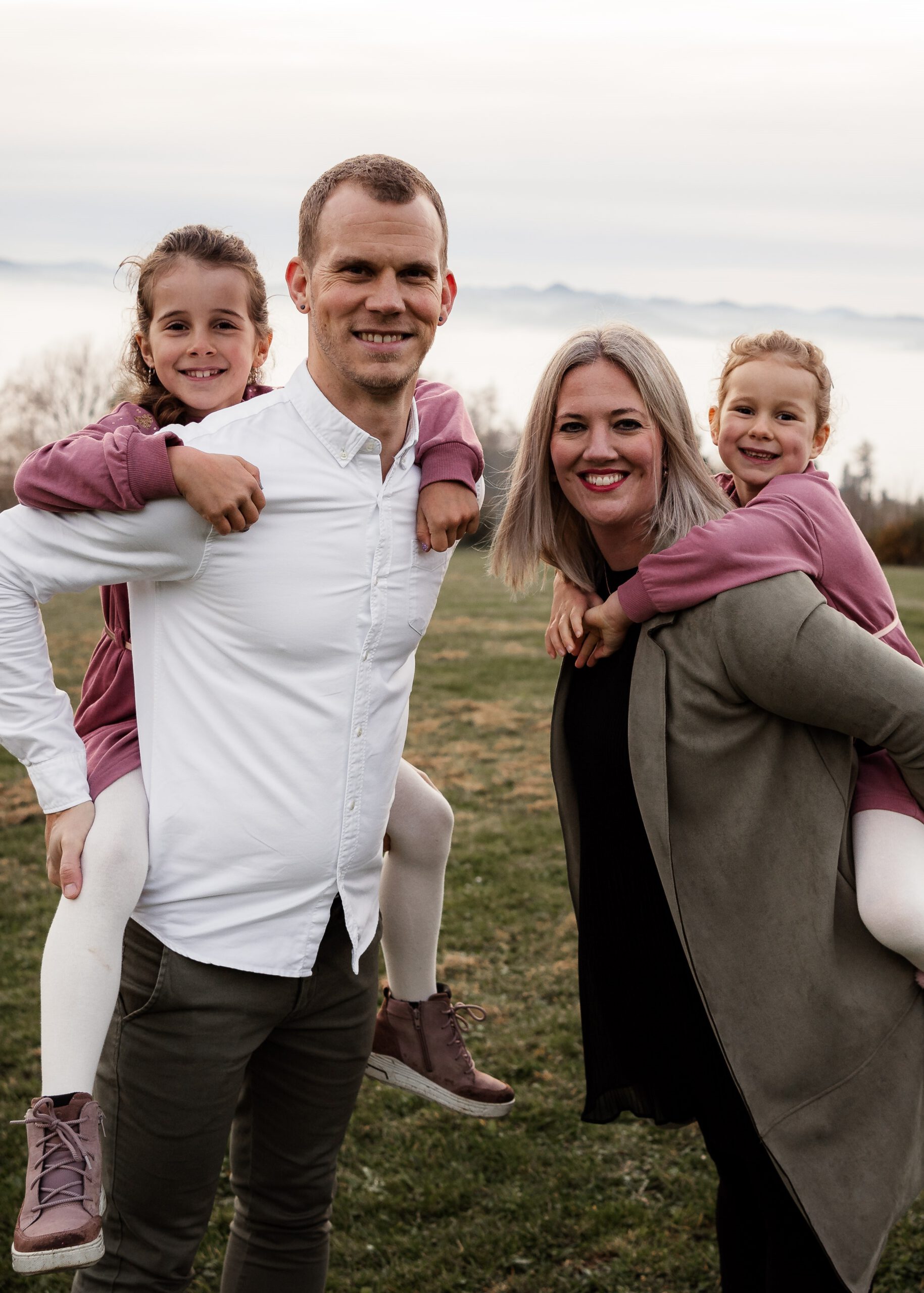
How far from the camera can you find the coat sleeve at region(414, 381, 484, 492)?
8.11ft

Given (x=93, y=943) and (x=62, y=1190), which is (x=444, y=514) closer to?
(x=93, y=943)

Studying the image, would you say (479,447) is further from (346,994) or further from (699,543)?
(346,994)

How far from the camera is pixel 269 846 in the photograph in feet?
7.43

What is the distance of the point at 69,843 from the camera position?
2193mm

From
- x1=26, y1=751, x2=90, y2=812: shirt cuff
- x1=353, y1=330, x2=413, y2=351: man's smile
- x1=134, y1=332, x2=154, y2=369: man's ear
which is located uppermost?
x1=134, y1=332, x2=154, y2=369: man's ear

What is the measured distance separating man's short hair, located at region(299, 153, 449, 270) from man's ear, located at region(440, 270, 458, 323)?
7 cm

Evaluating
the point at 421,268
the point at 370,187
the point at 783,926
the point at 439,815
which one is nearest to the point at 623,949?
the point at 783,926

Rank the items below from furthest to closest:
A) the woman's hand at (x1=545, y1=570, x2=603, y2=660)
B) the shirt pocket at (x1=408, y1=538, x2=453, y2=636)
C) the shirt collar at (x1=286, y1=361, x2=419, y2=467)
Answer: the woman's hand at (x1=545, y1=570, x2=603, y2=660), the shirt pocket at (x1=408, y1=538, x2=453, y2=636), the shirt collar at (x1=286, y1=361, x2=419, y2=467)

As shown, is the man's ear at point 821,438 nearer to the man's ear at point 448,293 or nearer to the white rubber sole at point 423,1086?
the man's ear at point 448,293

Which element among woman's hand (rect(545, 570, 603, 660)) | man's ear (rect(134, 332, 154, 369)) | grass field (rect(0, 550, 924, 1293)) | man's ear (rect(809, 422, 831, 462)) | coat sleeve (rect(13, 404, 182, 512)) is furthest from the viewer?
grass field (rect(0, 550, 924, 1293))

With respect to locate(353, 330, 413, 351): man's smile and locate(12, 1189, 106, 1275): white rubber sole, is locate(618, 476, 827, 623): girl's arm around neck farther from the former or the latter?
locate(12, 1189, 106, 1275): white rubber sole

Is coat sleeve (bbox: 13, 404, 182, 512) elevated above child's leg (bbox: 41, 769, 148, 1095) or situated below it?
above

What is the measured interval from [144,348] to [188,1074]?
170cm

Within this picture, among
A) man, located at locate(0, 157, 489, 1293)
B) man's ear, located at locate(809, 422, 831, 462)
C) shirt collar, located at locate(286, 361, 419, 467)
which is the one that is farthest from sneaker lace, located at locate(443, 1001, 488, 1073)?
man's ear, located at locate(809, 422, 831, 462)
